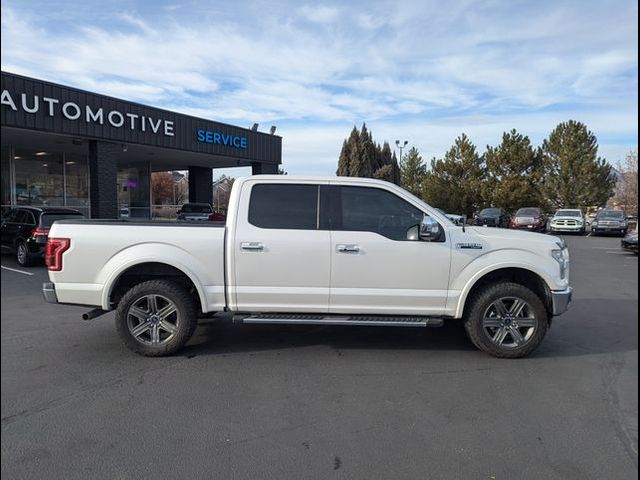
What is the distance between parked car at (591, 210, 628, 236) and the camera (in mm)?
26891

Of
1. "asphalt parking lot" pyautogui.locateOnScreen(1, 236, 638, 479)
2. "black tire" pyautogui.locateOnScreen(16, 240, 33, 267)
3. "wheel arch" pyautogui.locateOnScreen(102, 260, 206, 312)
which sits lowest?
"asphalt parking lot" pyautogui.locateOnScreen(1, 236, 638, 479)

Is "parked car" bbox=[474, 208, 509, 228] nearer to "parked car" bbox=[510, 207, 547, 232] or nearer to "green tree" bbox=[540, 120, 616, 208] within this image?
"parked car" bbox=[510, 207, 547, 232]

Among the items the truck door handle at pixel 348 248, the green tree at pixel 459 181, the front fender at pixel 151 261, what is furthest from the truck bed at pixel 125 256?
the green tree at pixel 459 181

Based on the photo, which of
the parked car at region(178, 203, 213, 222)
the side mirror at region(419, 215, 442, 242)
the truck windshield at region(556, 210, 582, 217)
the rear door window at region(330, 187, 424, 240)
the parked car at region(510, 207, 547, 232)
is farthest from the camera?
the truck windshield at region(556, 210, 582, 217)

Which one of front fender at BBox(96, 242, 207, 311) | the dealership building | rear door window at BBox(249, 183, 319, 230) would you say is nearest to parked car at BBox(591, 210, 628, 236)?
the dealership building

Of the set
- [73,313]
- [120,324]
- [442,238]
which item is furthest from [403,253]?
[73,313]

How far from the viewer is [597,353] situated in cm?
555

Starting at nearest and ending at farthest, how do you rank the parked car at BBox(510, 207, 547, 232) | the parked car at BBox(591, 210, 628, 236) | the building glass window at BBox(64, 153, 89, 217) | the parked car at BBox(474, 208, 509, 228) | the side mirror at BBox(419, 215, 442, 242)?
the side mirror at BBox(419, 215, 442, 242), the building glass window at BBox(64, 153, 89, 217), the parked car at BBox(591, 210, 628, 236), the parked car at BBox(510, 207, 547, 232), the parked car at BBox(474, 208, 509, 228)

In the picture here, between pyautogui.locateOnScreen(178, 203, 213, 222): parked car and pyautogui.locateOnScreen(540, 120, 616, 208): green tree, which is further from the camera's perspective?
pyautogui.locateOnScreen(540, 120, 616, 208): green tree

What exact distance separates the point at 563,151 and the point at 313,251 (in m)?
44.1

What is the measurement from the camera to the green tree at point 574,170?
42594 mm

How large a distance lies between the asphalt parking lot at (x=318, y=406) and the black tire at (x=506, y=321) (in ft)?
0.52

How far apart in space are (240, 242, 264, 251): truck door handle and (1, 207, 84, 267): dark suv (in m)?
8.85

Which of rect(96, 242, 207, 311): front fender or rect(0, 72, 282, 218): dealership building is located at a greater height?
rect(0, 72, 282, 218): dealership building
